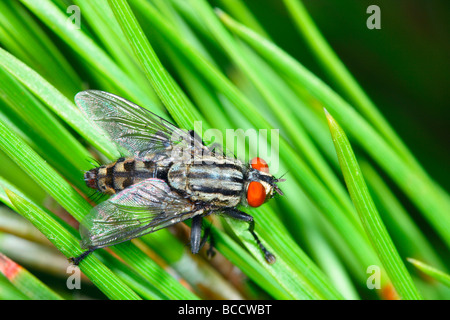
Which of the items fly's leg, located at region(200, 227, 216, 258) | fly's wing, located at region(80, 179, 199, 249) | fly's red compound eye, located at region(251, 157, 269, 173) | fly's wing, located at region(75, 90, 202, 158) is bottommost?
fly's leg, located at region(200, 227, 216, 258)

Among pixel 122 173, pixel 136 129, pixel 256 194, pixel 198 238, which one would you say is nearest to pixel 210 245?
pixel 198 238

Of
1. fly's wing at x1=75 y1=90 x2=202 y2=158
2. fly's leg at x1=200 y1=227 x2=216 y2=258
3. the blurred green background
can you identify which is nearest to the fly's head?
fly's leg at x1=200 y1=227 x2=216 y2=258

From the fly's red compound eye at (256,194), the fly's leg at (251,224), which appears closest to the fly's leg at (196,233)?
the fly's leg at (251,224)

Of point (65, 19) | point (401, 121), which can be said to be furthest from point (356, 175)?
point (401, 121)

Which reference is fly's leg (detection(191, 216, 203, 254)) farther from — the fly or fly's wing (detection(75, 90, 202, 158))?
fly's wing (detection(75, 90, 202, 158))

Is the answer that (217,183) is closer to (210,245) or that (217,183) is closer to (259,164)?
(259,164)

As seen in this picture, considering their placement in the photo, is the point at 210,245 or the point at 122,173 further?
the point at 122,173

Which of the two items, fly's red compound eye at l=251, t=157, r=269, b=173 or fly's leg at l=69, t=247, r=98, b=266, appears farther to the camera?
fly's red compound eye at l=251, t=157, r=269, b=173
